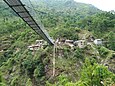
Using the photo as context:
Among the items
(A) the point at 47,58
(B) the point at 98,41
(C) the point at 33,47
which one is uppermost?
(A) the point at 47,58

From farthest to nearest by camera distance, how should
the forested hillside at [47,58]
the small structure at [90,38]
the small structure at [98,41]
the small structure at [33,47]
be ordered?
the small structure at [90,38] < the small structure at [98,41] < the small structure at [33,47] < the forested hillside at [47,58]

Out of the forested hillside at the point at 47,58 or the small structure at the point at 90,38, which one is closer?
the forested hillside at the point at 47,58

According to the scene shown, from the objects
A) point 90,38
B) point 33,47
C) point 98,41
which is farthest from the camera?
point 90,38

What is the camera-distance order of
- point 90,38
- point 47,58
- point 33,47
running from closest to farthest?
point 47,58, point 33,47, point 90,38

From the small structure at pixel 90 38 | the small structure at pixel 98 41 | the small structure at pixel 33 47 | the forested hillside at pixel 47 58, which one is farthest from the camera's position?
the small structure at pixel 90 38

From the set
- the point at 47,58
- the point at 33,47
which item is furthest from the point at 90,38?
the point at 47,58

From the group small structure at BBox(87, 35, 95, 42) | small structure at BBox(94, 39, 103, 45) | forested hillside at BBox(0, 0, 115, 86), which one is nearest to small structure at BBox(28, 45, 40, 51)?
forested hillside at BBox(0, 0, 115, 86)

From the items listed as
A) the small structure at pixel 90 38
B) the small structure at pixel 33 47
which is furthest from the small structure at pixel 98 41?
the small structure at pixel 33 47

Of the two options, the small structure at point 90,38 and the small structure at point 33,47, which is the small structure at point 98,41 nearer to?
the small structure at point 90,38

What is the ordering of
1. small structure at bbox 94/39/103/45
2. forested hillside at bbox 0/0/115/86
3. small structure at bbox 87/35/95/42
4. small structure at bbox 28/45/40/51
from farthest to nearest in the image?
small structure at bbox 87/35/95/42
small structure at bbox 94/39/103/45
small structure at bbox 28/45/40/51
forested hillside at bbox 0/0/115/86

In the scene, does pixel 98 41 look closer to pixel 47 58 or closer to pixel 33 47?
pixel 33 47

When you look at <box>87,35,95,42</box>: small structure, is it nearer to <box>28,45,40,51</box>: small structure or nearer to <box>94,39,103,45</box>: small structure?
<box>94,39,103,45</box>: small structure

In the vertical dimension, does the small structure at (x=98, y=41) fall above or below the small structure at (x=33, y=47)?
below
